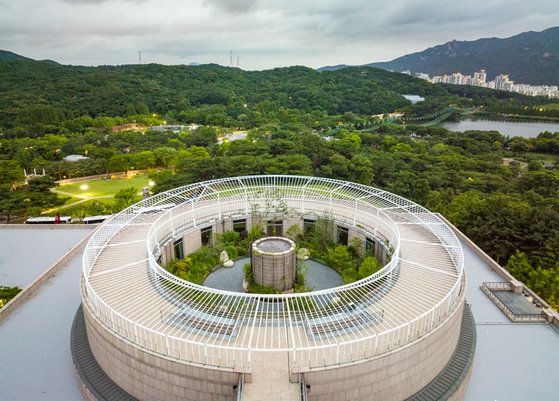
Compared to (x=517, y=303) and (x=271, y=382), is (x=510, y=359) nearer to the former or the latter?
(x=517, y=303)

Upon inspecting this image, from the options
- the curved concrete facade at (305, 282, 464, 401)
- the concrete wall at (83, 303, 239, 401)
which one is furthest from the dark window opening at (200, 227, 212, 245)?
the curved concrete facade at (305, 282, 464, 401)

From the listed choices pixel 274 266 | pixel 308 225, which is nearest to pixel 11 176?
pixel 308 225

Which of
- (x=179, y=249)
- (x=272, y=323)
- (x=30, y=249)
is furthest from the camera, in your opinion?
(x=30, y=249)

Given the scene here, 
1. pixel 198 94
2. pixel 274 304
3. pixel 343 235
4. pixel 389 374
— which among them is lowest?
pixel 343 235

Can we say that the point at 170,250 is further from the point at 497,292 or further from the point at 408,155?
the point at 408,155

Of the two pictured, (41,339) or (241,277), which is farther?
(241,277)

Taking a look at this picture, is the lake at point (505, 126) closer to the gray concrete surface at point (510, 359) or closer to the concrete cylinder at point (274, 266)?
the gray concrete surface at point (510, 359)

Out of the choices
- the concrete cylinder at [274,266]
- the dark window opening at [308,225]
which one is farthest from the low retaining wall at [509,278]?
the concrete cylinder at [274,266]
